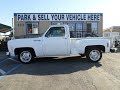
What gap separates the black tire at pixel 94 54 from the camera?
1415cm

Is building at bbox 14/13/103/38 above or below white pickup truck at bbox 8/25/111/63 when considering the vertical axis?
above

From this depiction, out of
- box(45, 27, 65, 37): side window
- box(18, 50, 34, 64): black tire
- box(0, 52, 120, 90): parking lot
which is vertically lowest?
box(0, 52, 120, 90): parking lot

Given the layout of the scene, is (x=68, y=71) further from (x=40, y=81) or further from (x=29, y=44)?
(x=29, y=44)

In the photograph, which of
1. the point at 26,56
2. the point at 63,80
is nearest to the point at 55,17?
the point at 26,56

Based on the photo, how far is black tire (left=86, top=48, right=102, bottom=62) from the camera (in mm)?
14148

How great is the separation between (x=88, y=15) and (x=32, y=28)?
6.38m

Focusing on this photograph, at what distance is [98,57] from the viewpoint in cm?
1416

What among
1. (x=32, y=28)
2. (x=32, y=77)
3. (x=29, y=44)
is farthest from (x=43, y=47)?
(x=32, y=28)

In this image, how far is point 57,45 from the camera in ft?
45.6

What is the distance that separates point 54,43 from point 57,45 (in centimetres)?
18

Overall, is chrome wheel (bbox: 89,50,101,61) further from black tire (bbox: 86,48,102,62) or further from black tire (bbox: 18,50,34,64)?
black tire (bbox: 18,50,34,64)

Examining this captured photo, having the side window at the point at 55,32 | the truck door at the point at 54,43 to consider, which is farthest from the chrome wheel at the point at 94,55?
the side window at the point at 55,32

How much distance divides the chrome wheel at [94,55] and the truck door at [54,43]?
1.31m

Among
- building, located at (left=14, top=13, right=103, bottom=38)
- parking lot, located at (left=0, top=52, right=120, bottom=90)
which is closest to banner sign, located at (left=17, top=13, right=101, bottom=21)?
building, located at (left=14, top=13, right=103, bottom=38)
